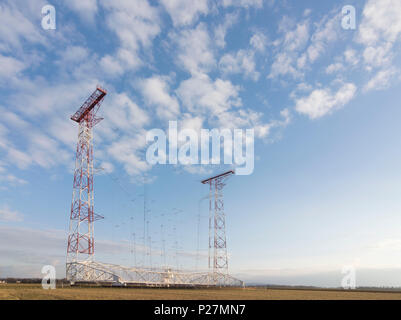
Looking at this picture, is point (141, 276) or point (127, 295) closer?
point (127, 295)

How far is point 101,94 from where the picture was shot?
190 ft

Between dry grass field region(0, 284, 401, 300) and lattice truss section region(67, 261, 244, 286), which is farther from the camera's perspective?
lattice truss section region(67, 261, 244, 286)

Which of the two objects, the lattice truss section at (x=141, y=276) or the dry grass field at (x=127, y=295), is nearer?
the dry grass field at (x=127, y=295)
